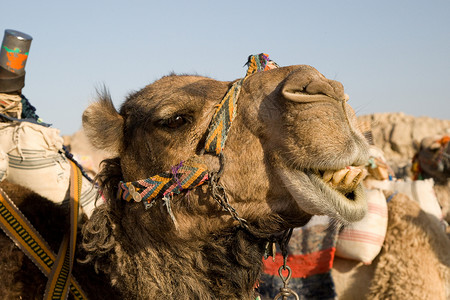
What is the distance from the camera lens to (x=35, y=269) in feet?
8.21

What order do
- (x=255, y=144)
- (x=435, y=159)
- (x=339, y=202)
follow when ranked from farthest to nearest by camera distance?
1. (x=435, y=159)
2. (x=255, y=144)
3. (x=339, y=202)

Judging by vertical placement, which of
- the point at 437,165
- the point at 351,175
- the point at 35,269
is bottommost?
the point at 437,165

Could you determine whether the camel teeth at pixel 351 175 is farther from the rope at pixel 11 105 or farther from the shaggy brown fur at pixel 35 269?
the rope at pixel 11 105

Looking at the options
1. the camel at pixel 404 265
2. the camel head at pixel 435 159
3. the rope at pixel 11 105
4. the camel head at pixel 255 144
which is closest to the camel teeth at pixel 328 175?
the camel head at pixel 255 144

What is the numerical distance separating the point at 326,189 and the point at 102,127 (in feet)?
4.05

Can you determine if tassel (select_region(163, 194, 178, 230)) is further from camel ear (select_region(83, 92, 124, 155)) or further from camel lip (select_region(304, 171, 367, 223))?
camel lip (select_region(304, 171, 367, 223))

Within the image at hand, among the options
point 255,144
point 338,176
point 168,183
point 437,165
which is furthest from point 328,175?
point 437,165

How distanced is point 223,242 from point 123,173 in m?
0.65

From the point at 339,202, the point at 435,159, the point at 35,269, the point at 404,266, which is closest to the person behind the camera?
the point at 339,202

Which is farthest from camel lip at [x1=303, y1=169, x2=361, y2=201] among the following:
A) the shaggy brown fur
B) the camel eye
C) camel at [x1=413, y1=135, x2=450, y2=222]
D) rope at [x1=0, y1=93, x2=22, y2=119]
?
camel at [x1=413, y1=135, x2=450, y2=222]

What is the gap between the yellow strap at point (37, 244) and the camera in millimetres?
2465

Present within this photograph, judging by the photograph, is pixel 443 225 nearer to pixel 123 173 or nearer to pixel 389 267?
pixel 389 267

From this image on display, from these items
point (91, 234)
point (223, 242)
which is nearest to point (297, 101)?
point (223, 242)

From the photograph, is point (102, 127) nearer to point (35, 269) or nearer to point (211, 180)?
point (211, 180)
